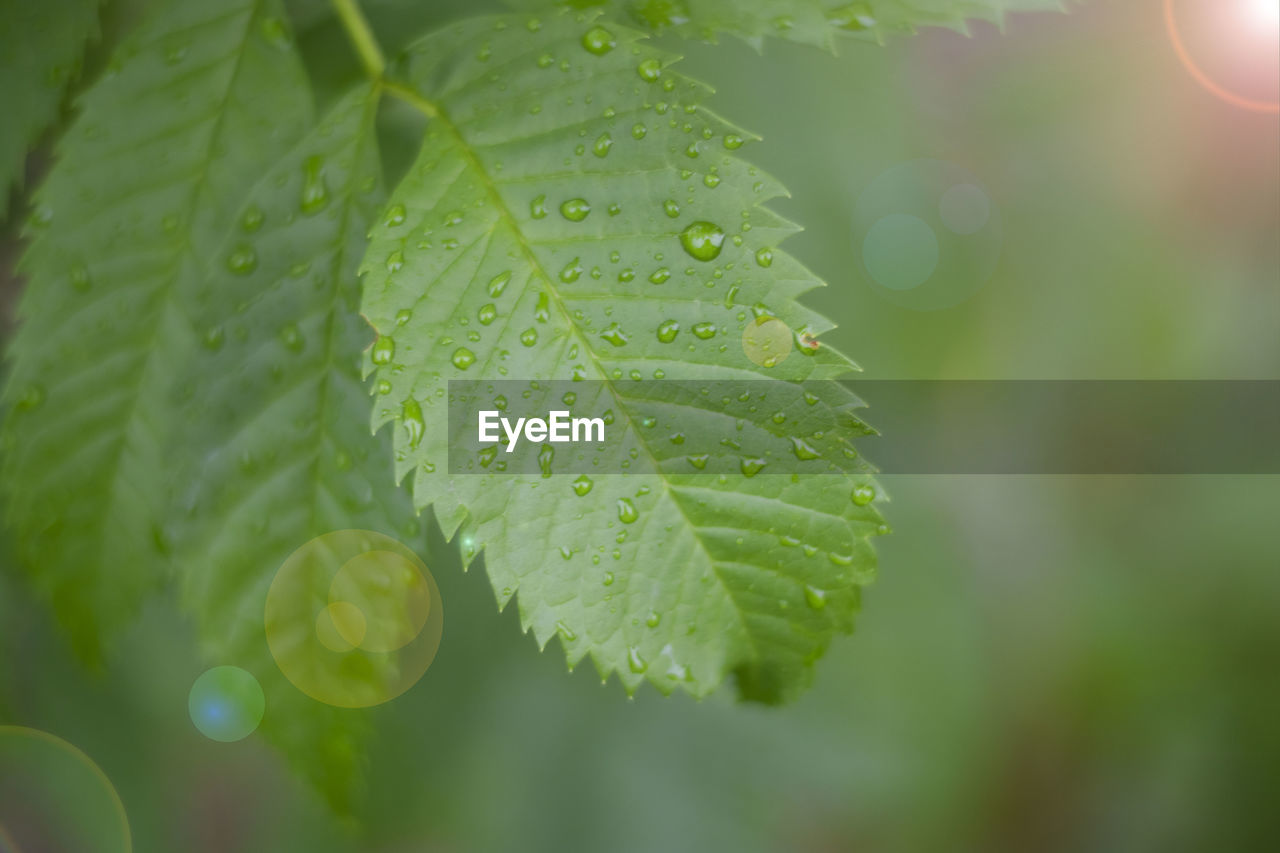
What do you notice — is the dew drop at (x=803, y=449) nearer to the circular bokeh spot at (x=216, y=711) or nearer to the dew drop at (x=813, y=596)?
Result: the dew drop at (x=813, y=596)

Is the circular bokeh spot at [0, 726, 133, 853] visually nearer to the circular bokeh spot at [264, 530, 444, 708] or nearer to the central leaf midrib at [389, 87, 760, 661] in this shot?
the circular bokeh spot at [264, 530, 444, 708]

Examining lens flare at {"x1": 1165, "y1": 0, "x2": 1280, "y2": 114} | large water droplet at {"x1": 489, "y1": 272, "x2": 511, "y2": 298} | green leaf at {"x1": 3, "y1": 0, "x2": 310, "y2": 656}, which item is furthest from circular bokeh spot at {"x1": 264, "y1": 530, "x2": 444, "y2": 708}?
lens flare at {"x1": 1165, "y1": 0, "x2": 1280, "y2": 114}

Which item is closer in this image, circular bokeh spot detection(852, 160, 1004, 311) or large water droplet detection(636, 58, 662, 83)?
large water droplet detection(636, 58, 662, 83)

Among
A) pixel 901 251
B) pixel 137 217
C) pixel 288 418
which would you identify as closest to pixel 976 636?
pixel 901 251

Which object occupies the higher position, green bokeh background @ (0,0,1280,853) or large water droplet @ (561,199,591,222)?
large water droplet @ (561,199,591,222)

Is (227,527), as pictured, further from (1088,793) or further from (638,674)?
(1088,793)

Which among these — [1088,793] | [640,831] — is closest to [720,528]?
[640,831]

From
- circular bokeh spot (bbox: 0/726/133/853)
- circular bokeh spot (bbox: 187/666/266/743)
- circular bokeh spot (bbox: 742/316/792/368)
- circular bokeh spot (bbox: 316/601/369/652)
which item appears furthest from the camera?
circular bokeh spot (bbox: 0/726/133/853)
